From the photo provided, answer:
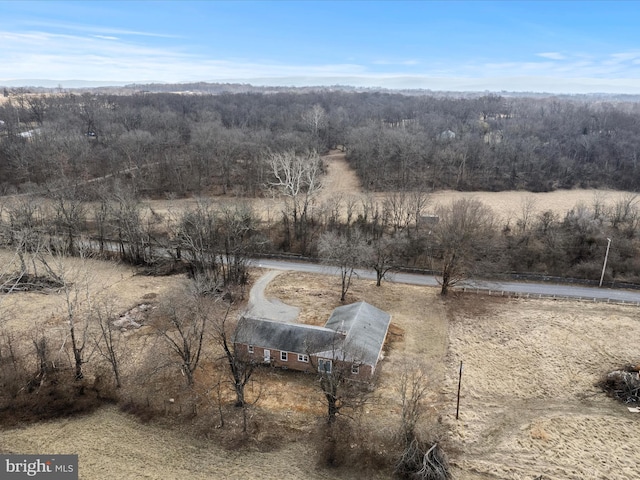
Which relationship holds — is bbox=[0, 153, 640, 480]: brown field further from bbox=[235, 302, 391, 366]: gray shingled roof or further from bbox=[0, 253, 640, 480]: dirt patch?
bbox=[235, 302, 391, 366]: gray shingled roof

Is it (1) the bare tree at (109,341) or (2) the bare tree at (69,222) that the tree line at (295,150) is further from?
(1) the bare tree at (109,341)

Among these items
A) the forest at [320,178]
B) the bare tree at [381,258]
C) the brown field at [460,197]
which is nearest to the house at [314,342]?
the forest at [320,178]

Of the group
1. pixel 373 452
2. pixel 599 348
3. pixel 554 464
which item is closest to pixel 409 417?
pixel 373 452

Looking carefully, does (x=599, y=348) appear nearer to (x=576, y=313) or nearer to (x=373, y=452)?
(x=576, y=313)

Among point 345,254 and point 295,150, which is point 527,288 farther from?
point 295,150

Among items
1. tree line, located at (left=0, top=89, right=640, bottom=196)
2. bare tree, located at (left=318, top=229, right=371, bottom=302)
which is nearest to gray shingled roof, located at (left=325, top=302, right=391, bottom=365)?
bare tree, located at (left=318, top=229, right=371, bottom=302)

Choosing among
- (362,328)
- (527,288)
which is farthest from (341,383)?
(527,288)
